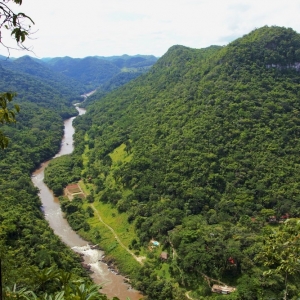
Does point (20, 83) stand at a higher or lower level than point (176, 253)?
higher

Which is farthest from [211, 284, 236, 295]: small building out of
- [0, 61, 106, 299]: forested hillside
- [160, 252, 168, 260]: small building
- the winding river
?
[0, 61, 106, 299]: forested hillside

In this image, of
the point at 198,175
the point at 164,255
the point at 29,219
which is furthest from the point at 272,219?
the point at 29,219

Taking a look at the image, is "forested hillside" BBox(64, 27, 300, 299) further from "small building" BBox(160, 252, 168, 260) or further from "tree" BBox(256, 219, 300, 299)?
"tree" BBox(256, 219, 300, 299)

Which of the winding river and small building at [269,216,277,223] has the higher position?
small building at [269,216,277,223]

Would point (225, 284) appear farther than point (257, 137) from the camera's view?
No

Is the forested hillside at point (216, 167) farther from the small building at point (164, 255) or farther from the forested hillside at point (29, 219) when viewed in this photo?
the forested hillside at point (29, 219)

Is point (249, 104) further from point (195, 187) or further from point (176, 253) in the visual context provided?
point (176, 253)

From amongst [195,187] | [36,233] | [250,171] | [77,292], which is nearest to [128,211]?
[195,187]

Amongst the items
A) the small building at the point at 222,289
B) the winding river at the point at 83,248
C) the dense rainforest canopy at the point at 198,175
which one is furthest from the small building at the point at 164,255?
the small building at the point at 222,289
